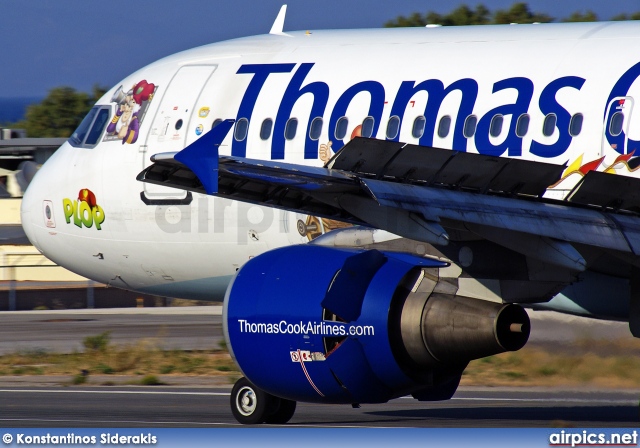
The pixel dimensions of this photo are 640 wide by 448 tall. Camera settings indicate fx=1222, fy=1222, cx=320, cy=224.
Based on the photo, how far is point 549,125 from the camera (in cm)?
1216

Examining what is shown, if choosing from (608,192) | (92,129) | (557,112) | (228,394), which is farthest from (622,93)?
(92,129)

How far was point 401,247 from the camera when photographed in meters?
11.6

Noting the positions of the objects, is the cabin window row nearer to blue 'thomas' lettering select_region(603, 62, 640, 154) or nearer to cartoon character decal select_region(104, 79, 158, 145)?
blue 'thomas' lettering select_region(603, 62, 640, 154)

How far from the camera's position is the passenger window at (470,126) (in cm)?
1273

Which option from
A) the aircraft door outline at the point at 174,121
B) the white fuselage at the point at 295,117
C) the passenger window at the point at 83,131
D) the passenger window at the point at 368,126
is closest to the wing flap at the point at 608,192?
the white fuselage at the point at 295,117

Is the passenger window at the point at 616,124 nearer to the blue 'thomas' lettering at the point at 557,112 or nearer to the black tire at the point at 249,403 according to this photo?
the blue 'thomas' lettering at the point at 557,112

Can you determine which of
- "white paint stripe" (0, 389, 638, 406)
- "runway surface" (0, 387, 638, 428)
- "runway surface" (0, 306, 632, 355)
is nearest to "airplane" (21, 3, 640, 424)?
"runway surface" (0, 387, 638, 428)

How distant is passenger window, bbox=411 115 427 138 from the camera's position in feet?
43.2

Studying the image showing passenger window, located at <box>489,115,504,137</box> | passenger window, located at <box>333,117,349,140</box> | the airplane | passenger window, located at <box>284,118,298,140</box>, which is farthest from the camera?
passenger window, located at <box>284,118,298,140</box>

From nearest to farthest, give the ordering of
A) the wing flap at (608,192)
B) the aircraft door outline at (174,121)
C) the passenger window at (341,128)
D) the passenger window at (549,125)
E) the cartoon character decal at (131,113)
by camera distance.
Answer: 1. the wing flap at (608,192)
2. the passenger window at (549,125)
3. the passenger window at (341,128)
4. the aircraft door outline at (174,121)
5. the cartoon character decal at (131,113)

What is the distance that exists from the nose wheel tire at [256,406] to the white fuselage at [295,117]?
1.95 m

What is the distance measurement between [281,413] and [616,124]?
15.2 feet

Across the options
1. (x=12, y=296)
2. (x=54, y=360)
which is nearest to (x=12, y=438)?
(x=54, y=360)

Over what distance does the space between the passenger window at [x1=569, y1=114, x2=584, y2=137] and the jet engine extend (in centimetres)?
204
